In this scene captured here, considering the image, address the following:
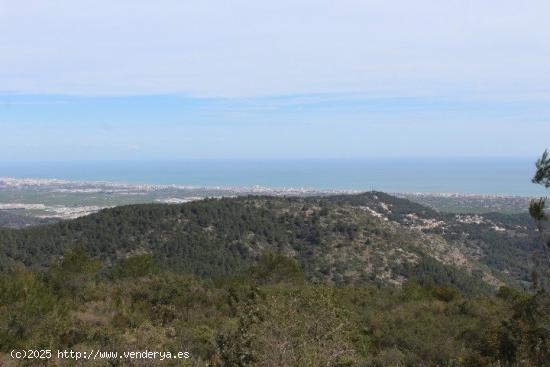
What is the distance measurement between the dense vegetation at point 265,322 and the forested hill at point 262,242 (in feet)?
50.0

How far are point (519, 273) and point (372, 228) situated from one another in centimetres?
Result: 2278

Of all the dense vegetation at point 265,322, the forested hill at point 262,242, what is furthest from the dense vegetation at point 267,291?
the forested hill at point 262,242

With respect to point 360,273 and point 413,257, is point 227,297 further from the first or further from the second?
point 413,257

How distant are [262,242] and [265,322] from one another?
1744 inches

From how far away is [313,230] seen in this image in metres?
57.1

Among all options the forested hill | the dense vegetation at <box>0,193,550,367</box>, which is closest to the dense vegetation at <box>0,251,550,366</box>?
the dense vegetation at <box>0,193,550,367</box>

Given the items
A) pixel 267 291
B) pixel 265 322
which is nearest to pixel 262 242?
pixel 267 291

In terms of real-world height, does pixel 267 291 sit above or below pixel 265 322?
below

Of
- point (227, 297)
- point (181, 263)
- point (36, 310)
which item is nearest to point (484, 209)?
point (181, 263)

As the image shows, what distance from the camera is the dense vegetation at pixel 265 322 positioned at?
961 cm

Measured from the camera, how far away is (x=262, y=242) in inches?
2115

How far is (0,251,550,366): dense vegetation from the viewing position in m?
9.61

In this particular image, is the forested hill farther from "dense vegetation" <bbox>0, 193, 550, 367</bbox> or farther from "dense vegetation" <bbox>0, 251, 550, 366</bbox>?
"dense vegetation" <bbox>0, 251, 550, 366</bbox>

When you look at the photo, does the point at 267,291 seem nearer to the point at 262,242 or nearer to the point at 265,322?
the point at 265,322
